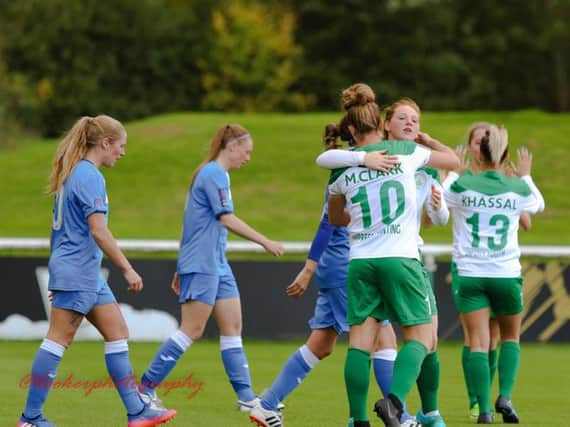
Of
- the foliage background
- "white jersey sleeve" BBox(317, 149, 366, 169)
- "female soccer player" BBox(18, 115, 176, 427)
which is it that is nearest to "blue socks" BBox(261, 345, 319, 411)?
"female soccer player" BBox(18, 115, 176, 427)

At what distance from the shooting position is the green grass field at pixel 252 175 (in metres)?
23.9

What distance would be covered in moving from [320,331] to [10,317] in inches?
291

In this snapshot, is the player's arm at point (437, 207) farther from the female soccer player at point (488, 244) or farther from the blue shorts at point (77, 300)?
the blue shorts at point (77, 300)

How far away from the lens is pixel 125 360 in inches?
280

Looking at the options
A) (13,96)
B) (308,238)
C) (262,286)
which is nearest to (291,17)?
(13,96)

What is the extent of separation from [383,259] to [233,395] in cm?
330

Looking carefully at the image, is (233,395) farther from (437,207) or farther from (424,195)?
(424,195)

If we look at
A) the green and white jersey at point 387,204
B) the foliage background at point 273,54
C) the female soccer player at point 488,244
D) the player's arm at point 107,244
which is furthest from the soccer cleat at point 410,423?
the foliage background at point 273,54

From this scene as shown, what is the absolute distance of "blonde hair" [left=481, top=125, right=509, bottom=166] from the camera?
26.4ft

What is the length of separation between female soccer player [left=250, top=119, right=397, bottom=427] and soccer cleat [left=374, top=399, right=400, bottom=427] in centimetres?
111

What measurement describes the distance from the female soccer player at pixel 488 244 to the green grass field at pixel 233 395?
1.71 feet

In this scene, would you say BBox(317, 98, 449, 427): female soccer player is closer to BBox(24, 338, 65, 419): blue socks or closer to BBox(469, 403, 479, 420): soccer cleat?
BBox(469, 403, 479, 420): soccer cleat

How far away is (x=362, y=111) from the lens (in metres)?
6.80

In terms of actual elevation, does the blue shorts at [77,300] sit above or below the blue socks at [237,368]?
above
